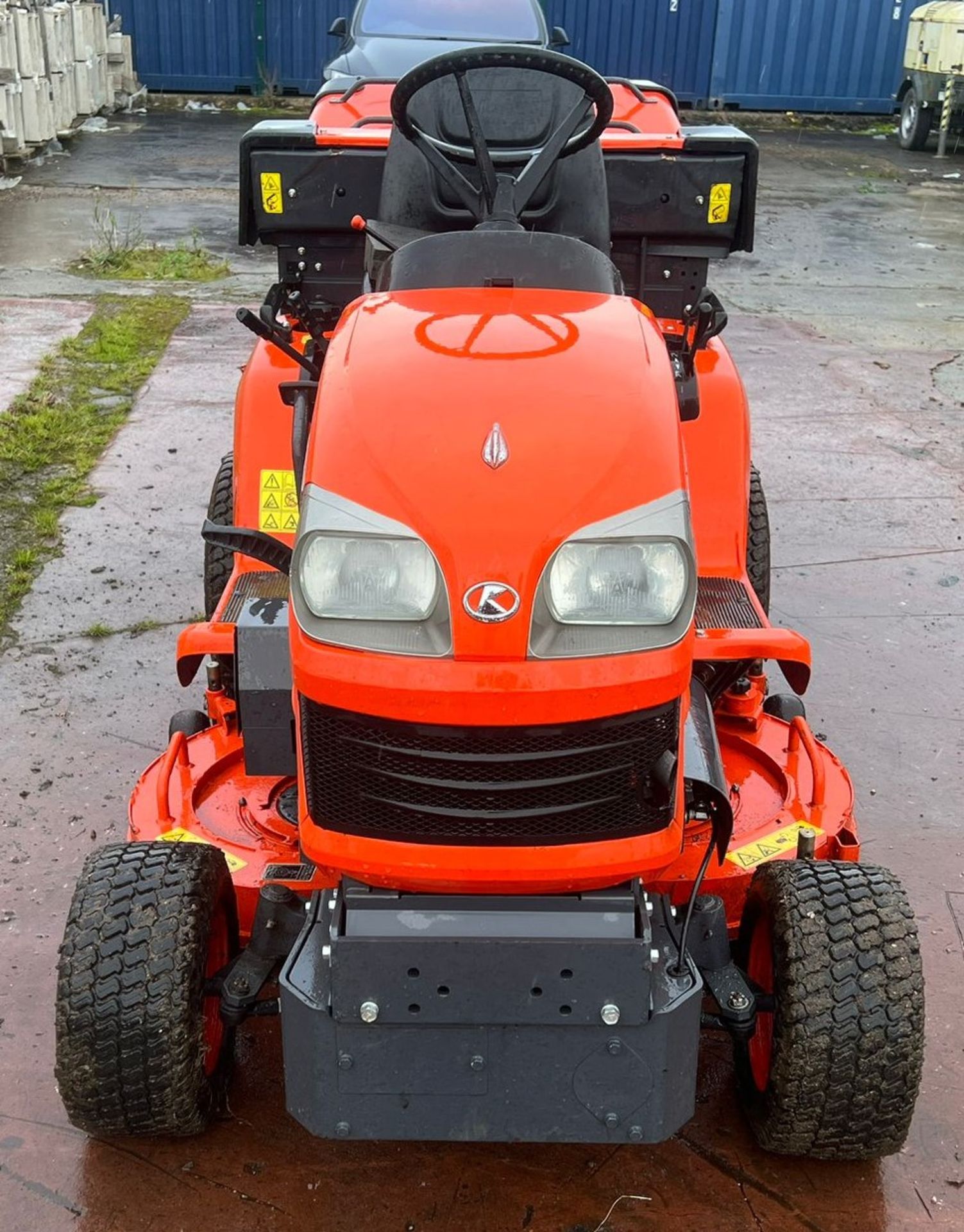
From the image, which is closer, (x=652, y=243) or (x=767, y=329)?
(x=652, y=243)

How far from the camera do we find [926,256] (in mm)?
10312

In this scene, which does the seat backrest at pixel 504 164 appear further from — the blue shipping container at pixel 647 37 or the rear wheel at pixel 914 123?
the blue shipping container at pixel 647 37

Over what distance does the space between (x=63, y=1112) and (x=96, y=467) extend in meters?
3.56

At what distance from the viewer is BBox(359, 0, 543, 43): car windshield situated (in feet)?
27.6

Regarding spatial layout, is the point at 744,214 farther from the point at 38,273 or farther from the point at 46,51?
the point at 46,51

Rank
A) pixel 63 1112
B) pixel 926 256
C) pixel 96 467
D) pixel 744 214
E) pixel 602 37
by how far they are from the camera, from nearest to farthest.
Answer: pixel 63 1112 < pixel 744 214 < pixel 96 467 < pixel 926 256 < pixel 602 37

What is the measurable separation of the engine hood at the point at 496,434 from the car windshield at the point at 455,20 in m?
6.70

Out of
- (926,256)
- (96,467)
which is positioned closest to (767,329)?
(926,256)

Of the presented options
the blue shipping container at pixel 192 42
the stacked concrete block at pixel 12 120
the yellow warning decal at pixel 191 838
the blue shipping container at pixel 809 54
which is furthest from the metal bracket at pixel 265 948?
the blue shipping container at pixel 809 54

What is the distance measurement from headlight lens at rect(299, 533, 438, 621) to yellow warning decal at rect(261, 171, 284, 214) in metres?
2.12

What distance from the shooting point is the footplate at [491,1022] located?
6.86ft

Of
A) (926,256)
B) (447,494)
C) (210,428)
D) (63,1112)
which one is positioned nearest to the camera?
(447,494)

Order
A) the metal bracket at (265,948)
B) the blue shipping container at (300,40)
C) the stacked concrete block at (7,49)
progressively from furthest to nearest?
the blue shipping container at (300,40) → the stacked concrete block at (7,49) → the metal bracket at (265,948)

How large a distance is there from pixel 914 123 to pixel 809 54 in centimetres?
192
